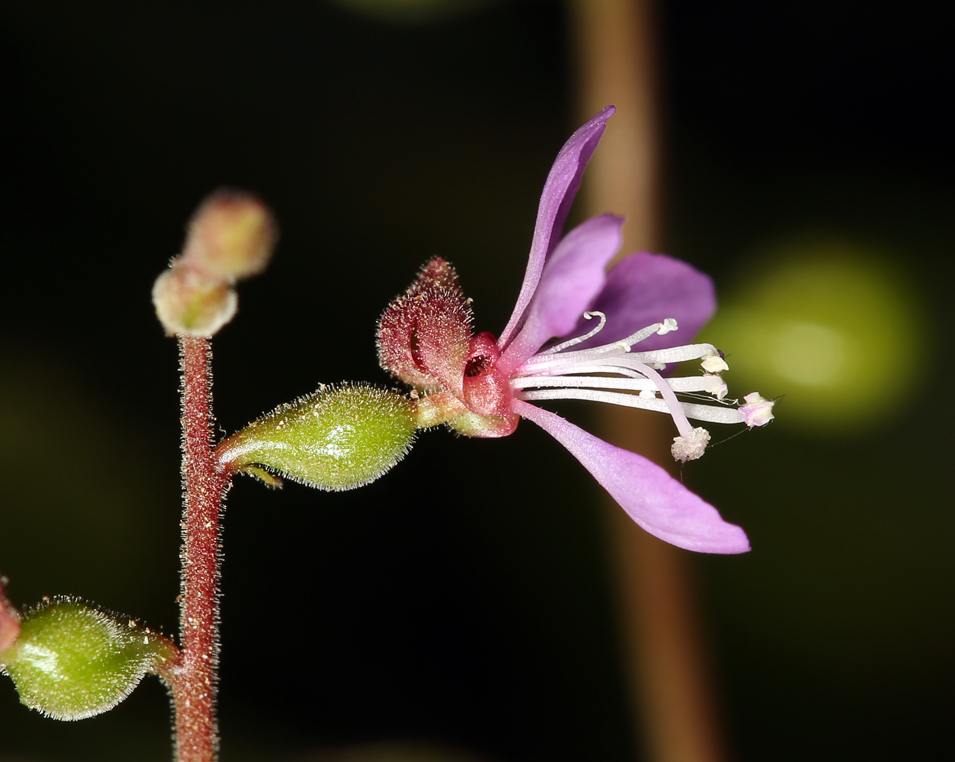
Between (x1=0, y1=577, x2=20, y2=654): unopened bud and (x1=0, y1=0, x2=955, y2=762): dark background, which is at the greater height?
(x1=0, y1=0, x2=955, y2=762): dark background

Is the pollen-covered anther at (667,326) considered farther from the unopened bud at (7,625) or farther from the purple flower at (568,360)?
the unopened bud at (7,625)

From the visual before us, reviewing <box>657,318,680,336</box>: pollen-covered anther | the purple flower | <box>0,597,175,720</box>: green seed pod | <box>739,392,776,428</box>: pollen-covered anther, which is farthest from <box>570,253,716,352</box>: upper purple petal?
<box>0,597,175,720</box>: green seed pod

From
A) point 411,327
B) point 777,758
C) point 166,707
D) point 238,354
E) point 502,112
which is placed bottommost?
point 777,758

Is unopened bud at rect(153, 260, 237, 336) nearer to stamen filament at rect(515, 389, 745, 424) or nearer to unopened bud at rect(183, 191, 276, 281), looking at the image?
unopened bud at rect(183, 191, 276, 281)

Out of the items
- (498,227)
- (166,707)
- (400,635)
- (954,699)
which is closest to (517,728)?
(400,635)

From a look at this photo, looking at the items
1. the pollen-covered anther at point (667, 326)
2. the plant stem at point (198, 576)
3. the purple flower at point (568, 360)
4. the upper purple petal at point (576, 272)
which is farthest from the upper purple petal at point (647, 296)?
the plant stem at point (198, 576)

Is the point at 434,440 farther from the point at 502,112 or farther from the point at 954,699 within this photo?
the point at 954,699

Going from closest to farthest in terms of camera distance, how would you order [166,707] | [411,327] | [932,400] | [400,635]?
1. [411,327]
2. [166,707]
3. [400,635]
4. [932,400]

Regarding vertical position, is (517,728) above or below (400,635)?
below
